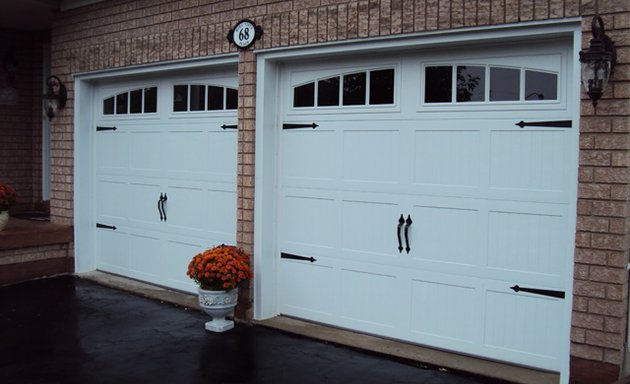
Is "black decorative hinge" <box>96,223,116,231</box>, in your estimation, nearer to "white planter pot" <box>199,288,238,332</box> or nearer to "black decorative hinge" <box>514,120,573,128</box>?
"white planter pot" <box>199,288,238,332</box>

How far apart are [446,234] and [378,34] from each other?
5.30ft

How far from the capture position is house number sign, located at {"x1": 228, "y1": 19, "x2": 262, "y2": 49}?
5777 millimetres

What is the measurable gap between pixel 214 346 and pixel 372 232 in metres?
1.57

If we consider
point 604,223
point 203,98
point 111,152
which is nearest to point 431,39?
point 604,223

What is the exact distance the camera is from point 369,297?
541cm

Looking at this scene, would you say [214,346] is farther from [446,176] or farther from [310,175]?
[446,176]

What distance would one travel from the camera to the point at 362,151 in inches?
213

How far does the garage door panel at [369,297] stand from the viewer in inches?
208

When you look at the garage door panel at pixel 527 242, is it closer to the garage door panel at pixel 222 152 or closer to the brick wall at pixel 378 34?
the brick wall at pixel 378 34

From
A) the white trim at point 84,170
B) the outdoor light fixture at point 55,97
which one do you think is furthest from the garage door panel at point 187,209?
the outdoor light fixture at point 55,97

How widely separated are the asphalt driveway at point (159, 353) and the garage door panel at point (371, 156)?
140 centimetres

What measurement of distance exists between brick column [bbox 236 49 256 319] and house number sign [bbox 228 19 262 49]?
0.08m

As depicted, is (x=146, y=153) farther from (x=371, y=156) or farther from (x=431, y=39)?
(x=431, y=39)

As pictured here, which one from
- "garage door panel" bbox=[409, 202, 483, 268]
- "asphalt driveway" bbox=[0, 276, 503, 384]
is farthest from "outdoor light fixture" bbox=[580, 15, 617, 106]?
"asphalt driveway" bbox=[0, 276, 503, 384]
